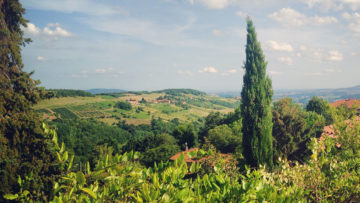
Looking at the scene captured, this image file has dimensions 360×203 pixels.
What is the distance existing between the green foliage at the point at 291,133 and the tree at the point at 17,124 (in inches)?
687

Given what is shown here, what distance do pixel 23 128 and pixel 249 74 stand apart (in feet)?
46.9

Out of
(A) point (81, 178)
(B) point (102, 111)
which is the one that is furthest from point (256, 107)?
(B) point (102, 111)

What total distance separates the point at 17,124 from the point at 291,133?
809 inches

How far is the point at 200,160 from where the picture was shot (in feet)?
33.9

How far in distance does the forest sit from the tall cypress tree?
73 mm

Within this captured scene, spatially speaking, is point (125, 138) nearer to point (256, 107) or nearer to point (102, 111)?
point (102, 111)

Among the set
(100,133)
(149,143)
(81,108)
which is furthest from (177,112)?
(149,143)

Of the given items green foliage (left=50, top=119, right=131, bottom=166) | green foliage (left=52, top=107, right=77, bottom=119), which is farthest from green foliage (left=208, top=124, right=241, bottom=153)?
green foliage (left=52, top=107, right=77, bottom=119)

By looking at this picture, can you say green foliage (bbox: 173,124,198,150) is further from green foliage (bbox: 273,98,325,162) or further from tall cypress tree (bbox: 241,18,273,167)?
tall cypress tree (bbox: 241,18,273,167)

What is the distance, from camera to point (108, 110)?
100 m

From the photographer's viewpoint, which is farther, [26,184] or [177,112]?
[177,112]

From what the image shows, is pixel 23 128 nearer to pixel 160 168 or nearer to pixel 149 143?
pixel 160 168

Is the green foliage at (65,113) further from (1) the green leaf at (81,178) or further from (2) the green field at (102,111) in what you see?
(1) the green leaf at (81,178)

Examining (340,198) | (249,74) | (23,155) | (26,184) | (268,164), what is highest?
(249,74)
